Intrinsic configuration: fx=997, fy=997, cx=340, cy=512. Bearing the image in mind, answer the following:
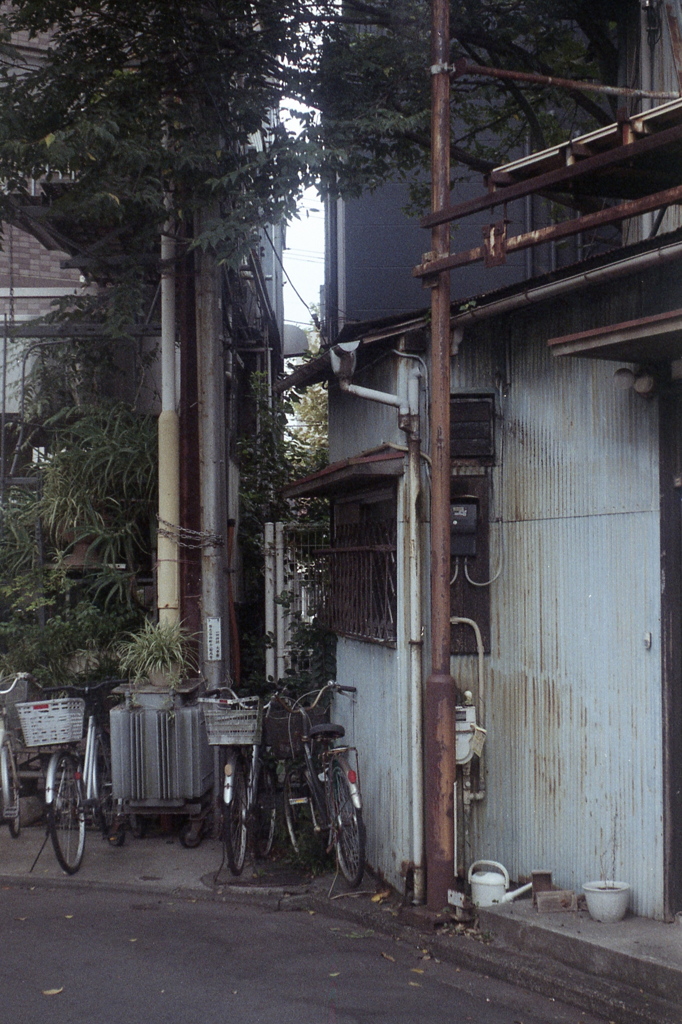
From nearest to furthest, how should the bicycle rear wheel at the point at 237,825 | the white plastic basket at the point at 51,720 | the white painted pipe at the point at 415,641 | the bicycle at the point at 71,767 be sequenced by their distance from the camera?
the white painted pipe at the point at 415,641
the bicycle rear wheel at the point at 237,825
the bicycle at the point at 71,767
the white plastic basket at the point at 51,720

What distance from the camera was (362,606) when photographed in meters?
8.45

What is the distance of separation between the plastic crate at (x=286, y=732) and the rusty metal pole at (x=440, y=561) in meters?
1.91

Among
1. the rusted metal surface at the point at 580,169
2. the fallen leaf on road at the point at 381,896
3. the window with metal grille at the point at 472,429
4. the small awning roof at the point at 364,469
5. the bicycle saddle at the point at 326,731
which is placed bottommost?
the fallen leaf on road at the point at 381,896

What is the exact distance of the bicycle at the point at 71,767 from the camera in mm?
8352

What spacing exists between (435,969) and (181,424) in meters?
5.97

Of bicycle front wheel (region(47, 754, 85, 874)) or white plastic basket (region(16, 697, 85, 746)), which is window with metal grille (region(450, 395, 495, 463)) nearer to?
white plastic basket (region(16, 697, 85, 746))

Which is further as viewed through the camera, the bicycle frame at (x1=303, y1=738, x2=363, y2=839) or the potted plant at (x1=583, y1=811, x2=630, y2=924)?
the bicycle frame at (x1=303, y1=738, x2=363, y2=839)

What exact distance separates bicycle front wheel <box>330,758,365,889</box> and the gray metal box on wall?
6.04 feet

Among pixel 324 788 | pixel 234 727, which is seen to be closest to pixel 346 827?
pixel 324 788

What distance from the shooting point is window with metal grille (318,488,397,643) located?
25.7 ft

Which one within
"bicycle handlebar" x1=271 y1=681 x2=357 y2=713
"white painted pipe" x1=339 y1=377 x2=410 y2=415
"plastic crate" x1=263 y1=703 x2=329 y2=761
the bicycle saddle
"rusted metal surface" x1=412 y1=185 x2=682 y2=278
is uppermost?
"rusted metal surface" x1=412 y1=185 x2=682 y2=278

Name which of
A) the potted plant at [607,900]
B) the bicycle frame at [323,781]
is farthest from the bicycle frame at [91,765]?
the potted plant at [607,900]

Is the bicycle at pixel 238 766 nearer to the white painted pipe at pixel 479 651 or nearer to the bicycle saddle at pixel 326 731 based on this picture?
the bicycle saddle at pixel 326 731

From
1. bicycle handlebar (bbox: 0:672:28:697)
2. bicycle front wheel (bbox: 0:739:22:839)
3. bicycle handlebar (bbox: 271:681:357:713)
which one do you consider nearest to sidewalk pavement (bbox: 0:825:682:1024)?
bicycle front wheel (bbox: 0:739:22:839)
